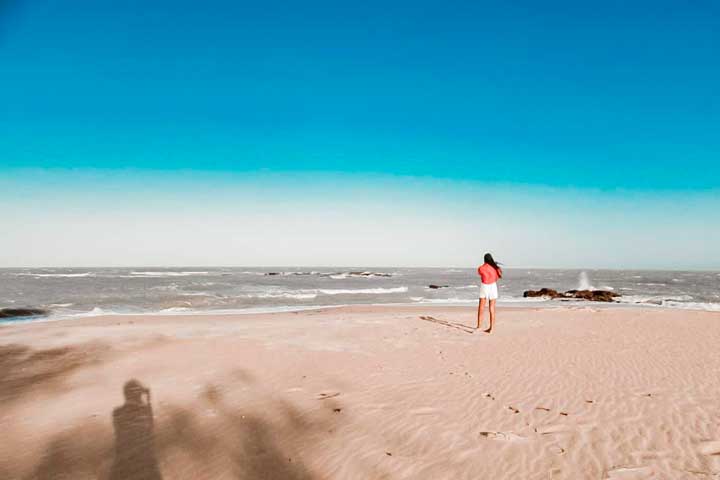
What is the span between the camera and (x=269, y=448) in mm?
5387

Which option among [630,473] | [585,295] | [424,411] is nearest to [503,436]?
[424,411]

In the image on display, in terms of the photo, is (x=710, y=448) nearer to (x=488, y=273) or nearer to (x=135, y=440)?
(x=135, y=440)

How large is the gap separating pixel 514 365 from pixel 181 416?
665cm

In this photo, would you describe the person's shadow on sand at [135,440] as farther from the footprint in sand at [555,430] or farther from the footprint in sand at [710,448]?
the footprint in sand at [710,448]

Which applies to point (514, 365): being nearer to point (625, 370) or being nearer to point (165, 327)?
point (625, 370)

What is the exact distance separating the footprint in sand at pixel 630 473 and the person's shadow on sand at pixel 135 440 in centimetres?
491

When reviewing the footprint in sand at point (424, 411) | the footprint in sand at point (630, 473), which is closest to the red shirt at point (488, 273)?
the footprint in sand at point (424, 411)

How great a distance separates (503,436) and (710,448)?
235 centimetres

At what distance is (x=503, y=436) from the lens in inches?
217

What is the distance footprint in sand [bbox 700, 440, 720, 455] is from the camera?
497 cm

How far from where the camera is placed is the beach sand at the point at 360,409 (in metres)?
4.90

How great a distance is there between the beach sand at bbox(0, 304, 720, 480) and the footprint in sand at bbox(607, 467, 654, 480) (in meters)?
0.02

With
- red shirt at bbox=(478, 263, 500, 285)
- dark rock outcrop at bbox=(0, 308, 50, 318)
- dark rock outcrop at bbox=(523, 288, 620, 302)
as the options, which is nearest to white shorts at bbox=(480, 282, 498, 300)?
red shirt at bbox=(478, 263, 500, 285)

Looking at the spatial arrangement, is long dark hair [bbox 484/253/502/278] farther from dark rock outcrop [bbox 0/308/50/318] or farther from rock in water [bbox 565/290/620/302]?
rock in water [bbox 565/290/620/302]
